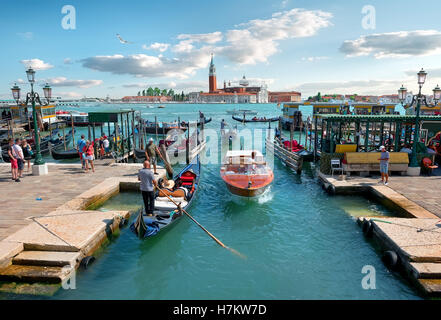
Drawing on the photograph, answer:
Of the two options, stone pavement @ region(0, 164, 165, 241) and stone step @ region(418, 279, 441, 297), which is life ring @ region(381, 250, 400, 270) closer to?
stone step @ region(418, 279, 441, 297)

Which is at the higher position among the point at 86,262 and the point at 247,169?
the point at 247,169

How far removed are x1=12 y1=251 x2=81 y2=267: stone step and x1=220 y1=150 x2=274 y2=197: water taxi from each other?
6.38m

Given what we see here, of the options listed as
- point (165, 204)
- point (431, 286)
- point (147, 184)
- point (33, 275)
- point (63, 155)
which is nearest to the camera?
point (431, 286)

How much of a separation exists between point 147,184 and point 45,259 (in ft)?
10.3

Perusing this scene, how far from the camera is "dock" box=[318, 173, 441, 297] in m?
6.56

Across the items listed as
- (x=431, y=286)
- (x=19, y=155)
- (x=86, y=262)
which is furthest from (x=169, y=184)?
(x=431, y=286)

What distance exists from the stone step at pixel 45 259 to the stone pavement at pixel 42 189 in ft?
3.84

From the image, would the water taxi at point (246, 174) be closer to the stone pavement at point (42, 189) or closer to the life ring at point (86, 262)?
the stone pavement at point (42, 189)

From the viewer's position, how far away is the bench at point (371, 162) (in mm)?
13812

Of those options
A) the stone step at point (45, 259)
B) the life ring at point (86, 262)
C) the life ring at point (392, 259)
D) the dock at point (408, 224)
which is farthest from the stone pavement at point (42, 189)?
the dock at point (408, 224)

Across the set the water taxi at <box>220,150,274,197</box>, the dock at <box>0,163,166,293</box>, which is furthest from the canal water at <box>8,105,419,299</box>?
the water taxi at <box>220,150,274,197</box>

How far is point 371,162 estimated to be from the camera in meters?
13.9

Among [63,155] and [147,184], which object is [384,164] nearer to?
[147,184]
